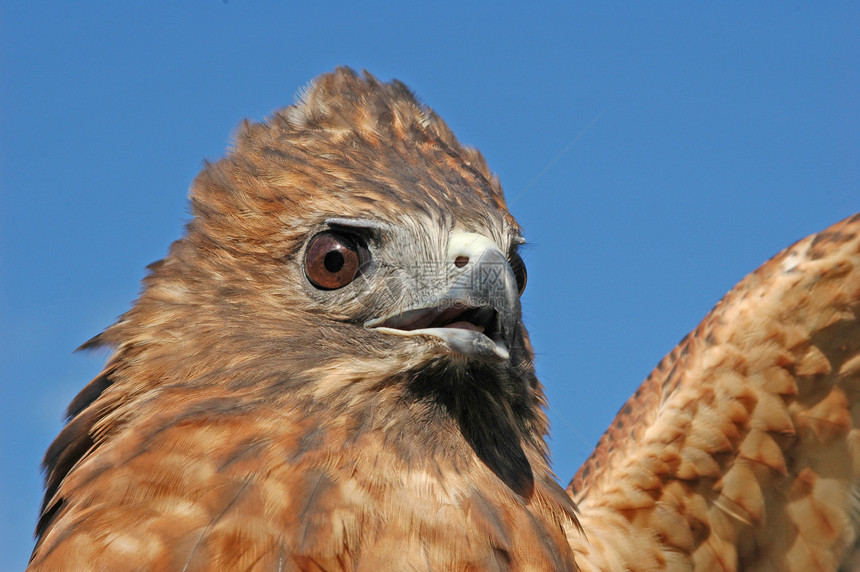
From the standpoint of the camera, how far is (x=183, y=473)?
325 centimetres

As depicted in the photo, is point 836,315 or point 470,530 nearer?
point 470,530

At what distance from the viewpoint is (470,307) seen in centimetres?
343

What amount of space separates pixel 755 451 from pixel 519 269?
194cm

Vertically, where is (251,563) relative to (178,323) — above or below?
below

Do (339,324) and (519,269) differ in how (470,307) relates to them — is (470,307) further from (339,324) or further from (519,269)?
(519,269)

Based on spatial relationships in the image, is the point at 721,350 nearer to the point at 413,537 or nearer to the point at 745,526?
the point at 745,526

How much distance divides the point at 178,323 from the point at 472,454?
1.28 m

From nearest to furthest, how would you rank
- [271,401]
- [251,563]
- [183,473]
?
1. [251,563]
2. [183,473]
3. [271,401]

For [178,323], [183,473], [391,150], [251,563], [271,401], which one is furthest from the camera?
[391,150]

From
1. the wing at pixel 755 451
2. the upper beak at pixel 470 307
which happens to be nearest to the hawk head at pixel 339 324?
the upper beak at pixel 470 307

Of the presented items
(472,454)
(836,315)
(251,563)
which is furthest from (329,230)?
(836,315)

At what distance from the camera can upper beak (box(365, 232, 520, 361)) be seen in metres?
3.38

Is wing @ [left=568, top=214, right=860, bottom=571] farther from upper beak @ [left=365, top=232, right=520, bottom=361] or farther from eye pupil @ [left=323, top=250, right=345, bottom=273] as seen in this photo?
eye pupil @ [left=323, top=250, right=345, bottom=273]

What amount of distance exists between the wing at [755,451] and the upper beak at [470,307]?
1.91 metres
